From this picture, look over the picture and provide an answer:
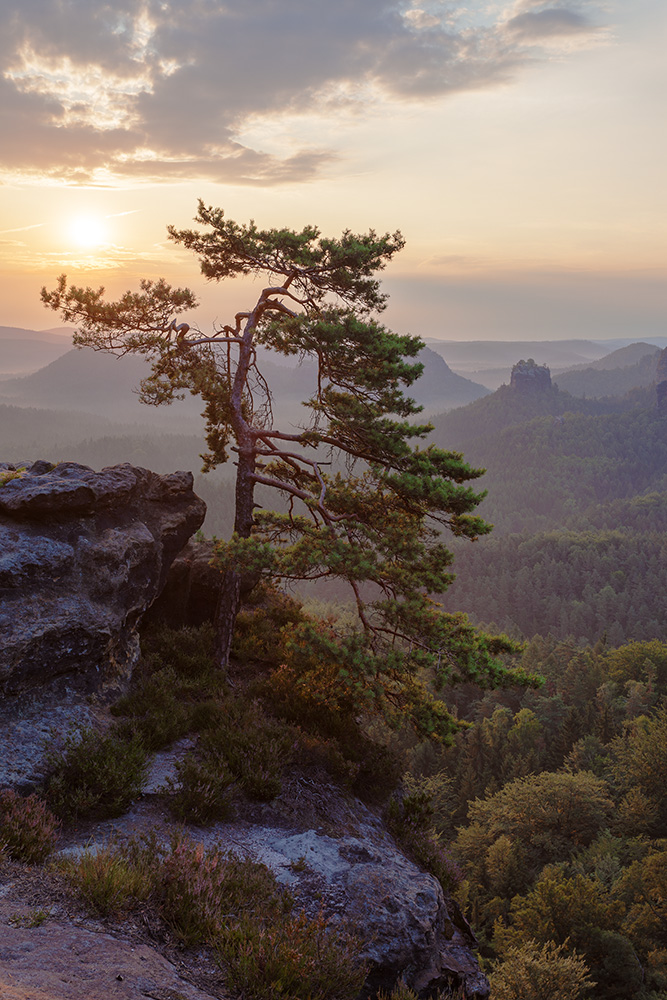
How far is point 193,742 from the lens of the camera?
11805 millimetres

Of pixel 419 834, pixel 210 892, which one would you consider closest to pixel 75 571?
pixel 210 892

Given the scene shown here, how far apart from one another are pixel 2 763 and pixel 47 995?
4.96 m

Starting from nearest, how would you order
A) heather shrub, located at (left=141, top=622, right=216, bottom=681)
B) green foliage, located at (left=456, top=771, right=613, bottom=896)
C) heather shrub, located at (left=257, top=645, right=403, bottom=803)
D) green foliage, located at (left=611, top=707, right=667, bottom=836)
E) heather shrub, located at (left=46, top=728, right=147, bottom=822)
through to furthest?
heather shrub, located at (left=46, top=728, right=147, bottom=822), heather shrub, located at (left=257, top=645, right=403, bottom=803), heather shrub, located at (left=141, top=622, right=216, bottom=681), green foliage, located at (left=456, top=771, right=613, bottom=896), green foliage, located at (left=611, top=707, right=667, bottom=836)

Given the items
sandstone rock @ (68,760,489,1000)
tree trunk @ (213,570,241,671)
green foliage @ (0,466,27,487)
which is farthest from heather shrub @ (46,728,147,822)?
green foliage @ (0,466,27,487)

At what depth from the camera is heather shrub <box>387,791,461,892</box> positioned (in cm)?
1250

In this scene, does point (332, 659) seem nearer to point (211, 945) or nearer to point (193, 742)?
point (193, 742)

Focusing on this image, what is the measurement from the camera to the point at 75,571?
12102mm

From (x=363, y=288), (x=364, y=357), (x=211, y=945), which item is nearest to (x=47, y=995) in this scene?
(x=211, y=945)

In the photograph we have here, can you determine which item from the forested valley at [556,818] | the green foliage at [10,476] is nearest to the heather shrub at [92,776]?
the forested valley at [556,818]

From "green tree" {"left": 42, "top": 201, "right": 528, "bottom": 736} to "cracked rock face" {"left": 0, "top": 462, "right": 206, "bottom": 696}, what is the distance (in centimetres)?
208

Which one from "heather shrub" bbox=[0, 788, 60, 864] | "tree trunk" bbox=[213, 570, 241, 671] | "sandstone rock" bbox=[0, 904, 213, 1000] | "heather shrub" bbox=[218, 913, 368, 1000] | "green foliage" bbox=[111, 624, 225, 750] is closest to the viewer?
"sandstone rock" bbox=[0, 904, 213, 1000]

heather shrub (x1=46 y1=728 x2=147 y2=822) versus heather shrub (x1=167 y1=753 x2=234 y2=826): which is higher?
heather shrub (x1=46 y1=728 x2=147 y2=822)

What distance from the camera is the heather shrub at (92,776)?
9.07 m

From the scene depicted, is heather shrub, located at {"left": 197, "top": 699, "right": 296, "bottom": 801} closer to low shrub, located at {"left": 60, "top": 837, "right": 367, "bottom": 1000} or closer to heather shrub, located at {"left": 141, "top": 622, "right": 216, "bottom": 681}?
heather shrub, located at {"left": 141, "top": 622, "right": 216, "bottom": 681}
